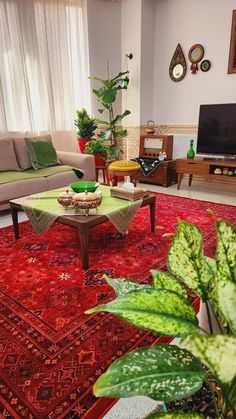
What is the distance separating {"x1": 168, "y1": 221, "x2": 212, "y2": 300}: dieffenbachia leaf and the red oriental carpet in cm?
4

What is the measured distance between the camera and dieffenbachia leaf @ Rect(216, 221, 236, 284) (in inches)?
18.0

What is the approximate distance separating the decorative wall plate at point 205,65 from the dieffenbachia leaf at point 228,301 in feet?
14.7

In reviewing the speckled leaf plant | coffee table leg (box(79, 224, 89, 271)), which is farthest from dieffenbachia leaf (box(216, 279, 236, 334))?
coffee table leg (box(79, 224, 89, 271))

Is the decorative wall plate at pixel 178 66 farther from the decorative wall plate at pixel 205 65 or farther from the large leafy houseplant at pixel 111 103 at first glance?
the large leafy houseplant at pixel 111 103

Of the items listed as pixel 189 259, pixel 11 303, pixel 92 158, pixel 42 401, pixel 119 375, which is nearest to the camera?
pixel 119 375

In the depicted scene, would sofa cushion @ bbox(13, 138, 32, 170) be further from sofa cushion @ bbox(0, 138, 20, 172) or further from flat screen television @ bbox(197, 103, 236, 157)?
flat screen television @ bbox(197, 103, 236, 157)

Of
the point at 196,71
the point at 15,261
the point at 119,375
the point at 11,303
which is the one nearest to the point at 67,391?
the point at 11,303

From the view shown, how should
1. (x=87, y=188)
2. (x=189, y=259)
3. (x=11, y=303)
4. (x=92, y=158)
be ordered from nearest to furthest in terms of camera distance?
(x=189, y=259) < (x=11, y=303) < (x=87, y=188) < (x=92, y=158)

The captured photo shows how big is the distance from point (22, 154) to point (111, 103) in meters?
1.82

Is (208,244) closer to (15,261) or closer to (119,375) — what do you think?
(15,261)

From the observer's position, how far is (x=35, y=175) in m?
3.34

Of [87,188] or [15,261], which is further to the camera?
[87,188]

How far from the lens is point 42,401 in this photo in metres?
1.11

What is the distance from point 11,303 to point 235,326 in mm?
1546
